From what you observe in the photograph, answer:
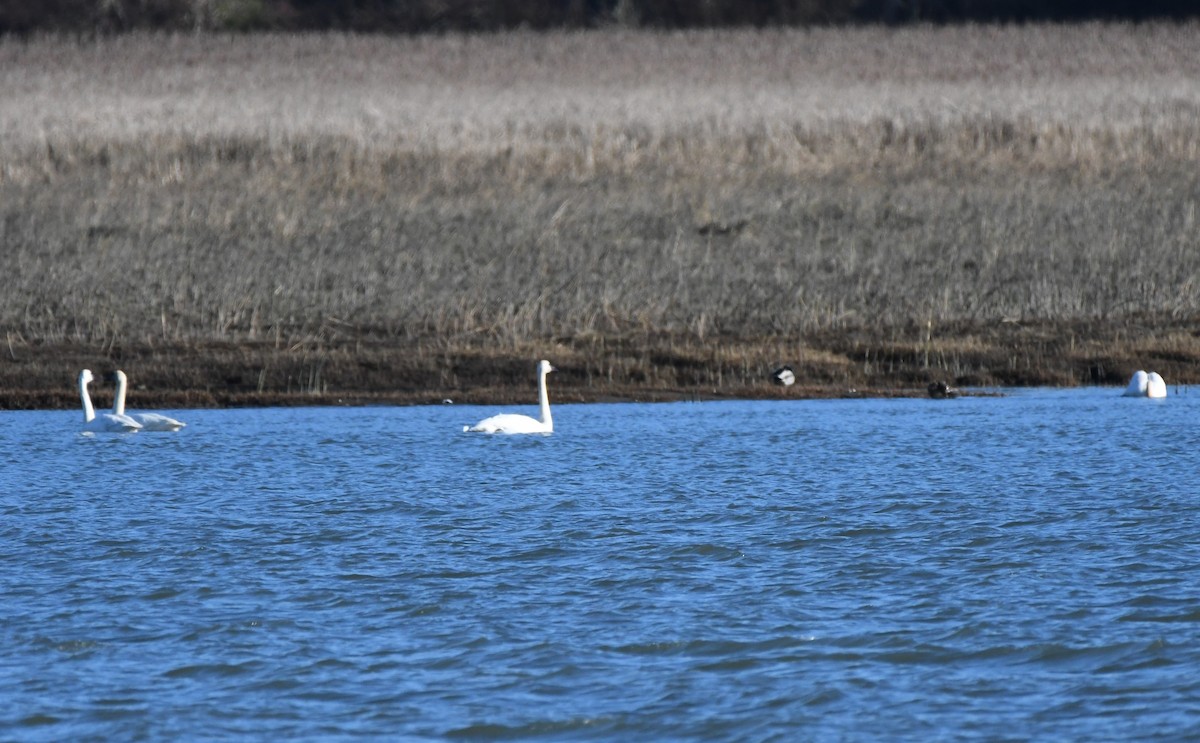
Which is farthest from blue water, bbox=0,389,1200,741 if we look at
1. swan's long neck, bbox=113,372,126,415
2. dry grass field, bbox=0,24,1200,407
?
dry grass field, bbox=0,24,1200,407

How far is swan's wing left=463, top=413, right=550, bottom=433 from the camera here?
696 inches

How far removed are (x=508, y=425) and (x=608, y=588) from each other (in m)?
7.73

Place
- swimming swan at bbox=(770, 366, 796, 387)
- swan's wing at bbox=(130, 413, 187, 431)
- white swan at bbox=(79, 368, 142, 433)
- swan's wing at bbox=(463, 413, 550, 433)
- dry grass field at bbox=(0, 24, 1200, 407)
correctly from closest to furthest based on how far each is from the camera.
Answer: swan's wing at bbox=(463, 413, 550, 433) < white swan at bbox=(79, 368, 142, 433) < swan's wing at bbox=(130, 413, 187, 431) < swimming swan at bbox=(770, 366, 796, 387) < dry grass field at bbox=(0, 24, 1200, 407)

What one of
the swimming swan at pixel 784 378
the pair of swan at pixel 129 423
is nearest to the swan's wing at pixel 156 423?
the pair of swan at pixel 129 423

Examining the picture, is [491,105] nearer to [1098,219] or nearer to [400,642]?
[1098,219]

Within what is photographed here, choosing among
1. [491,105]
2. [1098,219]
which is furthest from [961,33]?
[1098,219]

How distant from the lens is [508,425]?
697 inches

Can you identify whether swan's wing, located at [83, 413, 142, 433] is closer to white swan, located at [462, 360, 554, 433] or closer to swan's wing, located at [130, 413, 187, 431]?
swan's wing, located at [130, 413, 187, 431]

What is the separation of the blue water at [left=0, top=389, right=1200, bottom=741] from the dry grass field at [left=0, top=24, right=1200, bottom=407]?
17.8 ft

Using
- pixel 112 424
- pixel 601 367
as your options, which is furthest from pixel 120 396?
pixel 601 367

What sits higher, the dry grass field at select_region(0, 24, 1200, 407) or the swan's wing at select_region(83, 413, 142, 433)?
the dry grass field at select_region(0, 24, 1200, 407)

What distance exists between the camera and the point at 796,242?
28.5 meters

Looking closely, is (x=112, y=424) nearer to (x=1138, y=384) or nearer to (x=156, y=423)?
(x=156, y=423)

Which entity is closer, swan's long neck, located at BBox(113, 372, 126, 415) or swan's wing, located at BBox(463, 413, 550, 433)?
swan's wing, located at BBox(463, 413, 550, 433)
